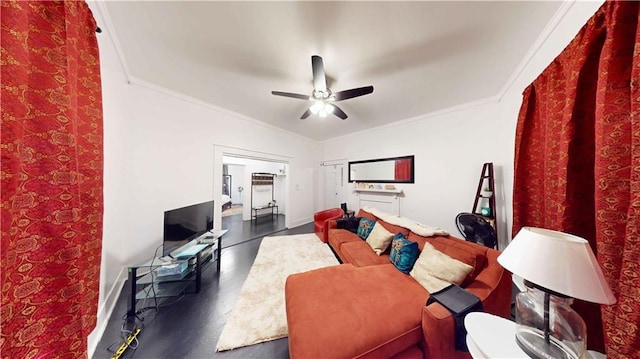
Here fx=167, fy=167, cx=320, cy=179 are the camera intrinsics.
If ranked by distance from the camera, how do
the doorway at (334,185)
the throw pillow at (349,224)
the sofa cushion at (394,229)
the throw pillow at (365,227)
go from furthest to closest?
the doorway at (334,185) < the throw pillow at (349,224) < the throw pillow at (365,227) < the sofa cushion at (394,229)

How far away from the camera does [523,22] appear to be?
1430 millimetres

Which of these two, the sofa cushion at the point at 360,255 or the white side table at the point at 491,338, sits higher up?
the white side table at the point at 491,338

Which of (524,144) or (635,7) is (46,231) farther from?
(524,144)

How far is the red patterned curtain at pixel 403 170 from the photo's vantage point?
12.1 feet

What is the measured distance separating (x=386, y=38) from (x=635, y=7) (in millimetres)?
1301

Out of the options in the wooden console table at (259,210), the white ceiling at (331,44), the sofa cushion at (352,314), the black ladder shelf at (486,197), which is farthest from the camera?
the wooden console table at (259,210)

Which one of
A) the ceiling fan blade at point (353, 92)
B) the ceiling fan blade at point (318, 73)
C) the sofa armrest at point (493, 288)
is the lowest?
the sofa armrest at point (493, 288)

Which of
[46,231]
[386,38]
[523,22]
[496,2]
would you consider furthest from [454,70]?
[46,231]

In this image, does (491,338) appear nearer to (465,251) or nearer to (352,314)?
→ (352,314)

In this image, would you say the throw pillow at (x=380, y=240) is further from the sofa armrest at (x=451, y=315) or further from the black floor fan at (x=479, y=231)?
the black floor fan at (x=479, y=231)

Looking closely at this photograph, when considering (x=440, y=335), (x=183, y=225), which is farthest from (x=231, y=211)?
(x=440, y=335)

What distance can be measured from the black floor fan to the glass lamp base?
1707 mm

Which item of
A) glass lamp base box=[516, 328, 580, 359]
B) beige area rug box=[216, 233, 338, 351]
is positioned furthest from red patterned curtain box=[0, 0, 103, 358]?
glass lamp base box=[516, 328, 580, 359]

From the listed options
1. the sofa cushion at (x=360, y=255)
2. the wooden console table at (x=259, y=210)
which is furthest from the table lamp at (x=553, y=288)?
the wooden console table at (x=259, y=210)
